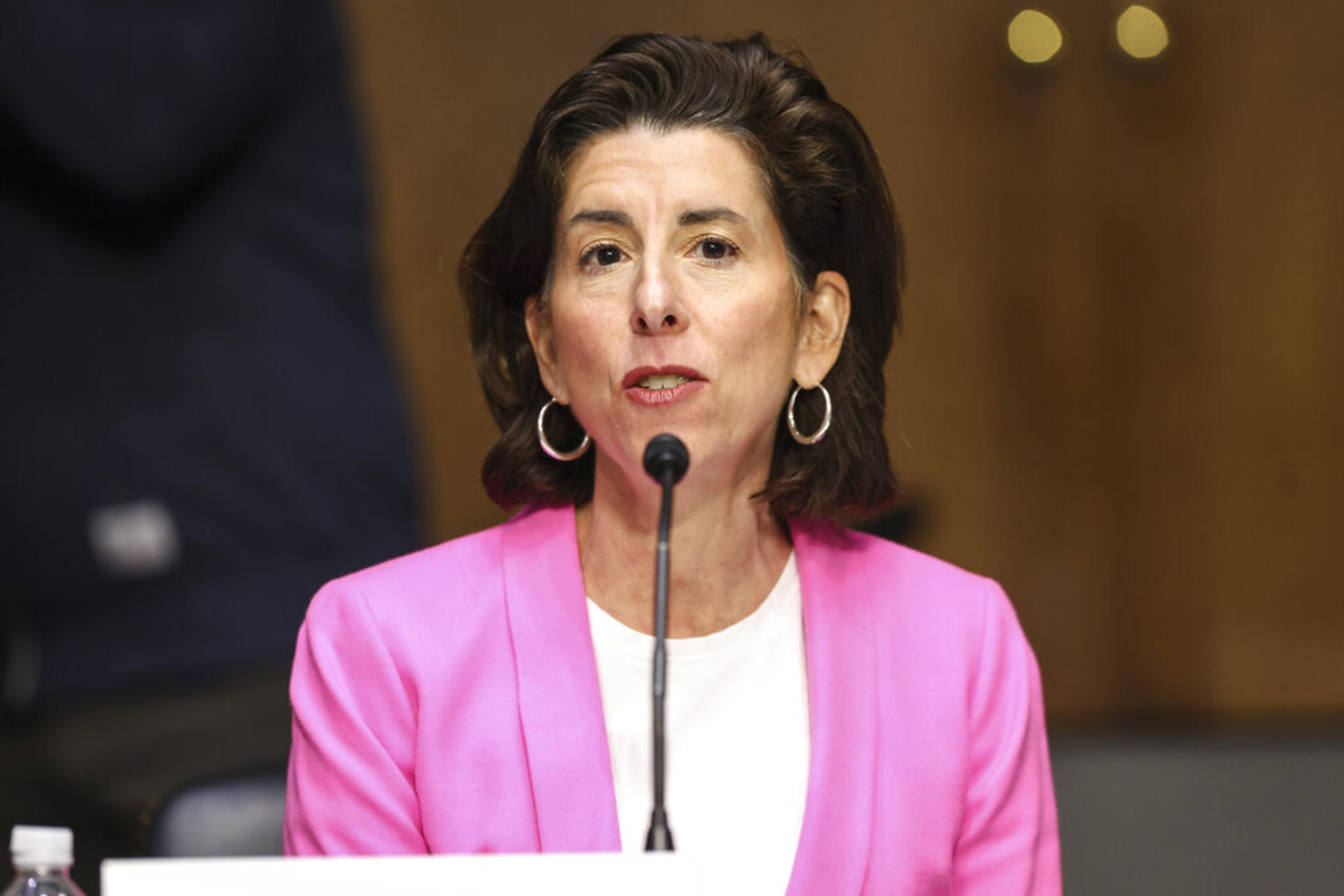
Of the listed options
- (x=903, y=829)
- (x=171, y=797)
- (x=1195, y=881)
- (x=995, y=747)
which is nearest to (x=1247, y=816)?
(x=1195, y=881)

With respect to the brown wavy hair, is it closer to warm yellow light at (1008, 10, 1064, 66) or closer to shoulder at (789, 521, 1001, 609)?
shoulder at (789, 521, 1001, 609)

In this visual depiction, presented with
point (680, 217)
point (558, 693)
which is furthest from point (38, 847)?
point (680, 217)

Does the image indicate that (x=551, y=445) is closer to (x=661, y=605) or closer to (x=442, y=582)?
(x=442, y=582)

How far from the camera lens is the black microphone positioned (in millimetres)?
1176

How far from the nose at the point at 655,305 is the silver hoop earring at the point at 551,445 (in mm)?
187

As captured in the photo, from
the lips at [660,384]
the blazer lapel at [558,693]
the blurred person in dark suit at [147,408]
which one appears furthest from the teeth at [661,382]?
the blurred person in dark suit at [147,408]

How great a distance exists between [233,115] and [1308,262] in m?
2.07

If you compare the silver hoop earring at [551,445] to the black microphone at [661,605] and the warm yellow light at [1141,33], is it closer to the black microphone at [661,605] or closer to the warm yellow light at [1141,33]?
the black microphone at [661,605]

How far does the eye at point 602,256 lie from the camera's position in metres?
1.56

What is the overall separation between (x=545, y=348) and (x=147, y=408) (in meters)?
0.75

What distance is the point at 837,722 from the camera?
1.58m

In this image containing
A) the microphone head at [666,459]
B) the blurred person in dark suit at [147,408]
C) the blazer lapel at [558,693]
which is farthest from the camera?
the blurred person in dark suit at [147,408]

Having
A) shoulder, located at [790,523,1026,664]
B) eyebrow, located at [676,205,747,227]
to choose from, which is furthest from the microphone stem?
shoulder, located at [790,523,1026,664]

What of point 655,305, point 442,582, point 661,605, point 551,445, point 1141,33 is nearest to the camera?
point 661,605
